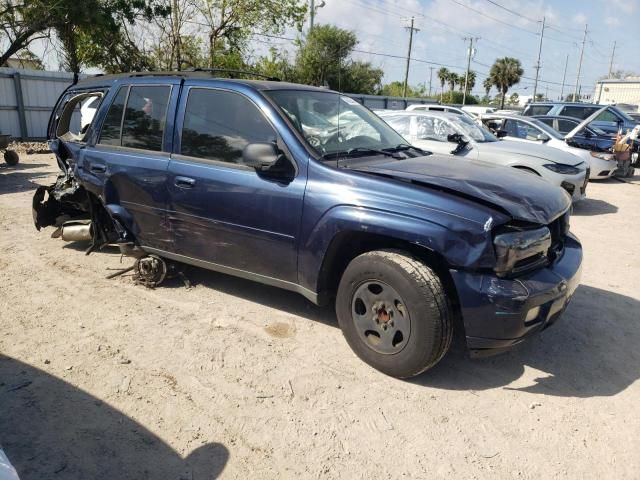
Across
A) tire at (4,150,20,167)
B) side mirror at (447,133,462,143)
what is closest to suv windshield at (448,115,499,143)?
side mirror at (447,133,462,143)

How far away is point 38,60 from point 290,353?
25.3 metres

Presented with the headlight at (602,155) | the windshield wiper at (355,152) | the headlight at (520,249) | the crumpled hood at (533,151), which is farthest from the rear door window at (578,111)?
the headlight at (520,249)

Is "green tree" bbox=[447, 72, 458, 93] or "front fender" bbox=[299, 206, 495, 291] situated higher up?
"green tree" bbox=[447, 72, 458, 93]

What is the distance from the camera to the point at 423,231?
10.0 feet

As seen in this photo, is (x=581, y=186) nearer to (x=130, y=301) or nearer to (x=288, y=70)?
(x=130, y=301)

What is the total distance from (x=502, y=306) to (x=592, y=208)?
7.61 meters

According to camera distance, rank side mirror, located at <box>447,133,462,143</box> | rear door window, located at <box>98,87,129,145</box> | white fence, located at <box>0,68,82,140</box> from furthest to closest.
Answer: white fence, located at <box>0,68,82,140</box> < side mirror, located at <box>447,133,462,143</box> < rear door window, located at <box>98,87,129,145</box>

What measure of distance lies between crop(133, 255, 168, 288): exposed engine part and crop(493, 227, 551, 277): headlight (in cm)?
302

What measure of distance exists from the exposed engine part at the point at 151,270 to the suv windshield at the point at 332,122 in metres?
1.89

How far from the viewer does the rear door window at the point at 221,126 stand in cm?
382

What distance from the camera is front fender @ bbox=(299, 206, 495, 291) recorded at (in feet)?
9.73

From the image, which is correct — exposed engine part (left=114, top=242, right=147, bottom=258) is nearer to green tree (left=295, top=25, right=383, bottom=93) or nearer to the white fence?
the white fence

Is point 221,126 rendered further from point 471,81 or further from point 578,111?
point 471,81

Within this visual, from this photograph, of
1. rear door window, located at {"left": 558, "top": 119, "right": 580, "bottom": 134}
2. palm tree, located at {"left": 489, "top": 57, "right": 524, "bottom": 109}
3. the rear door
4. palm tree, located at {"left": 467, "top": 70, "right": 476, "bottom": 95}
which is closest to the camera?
the rear door
